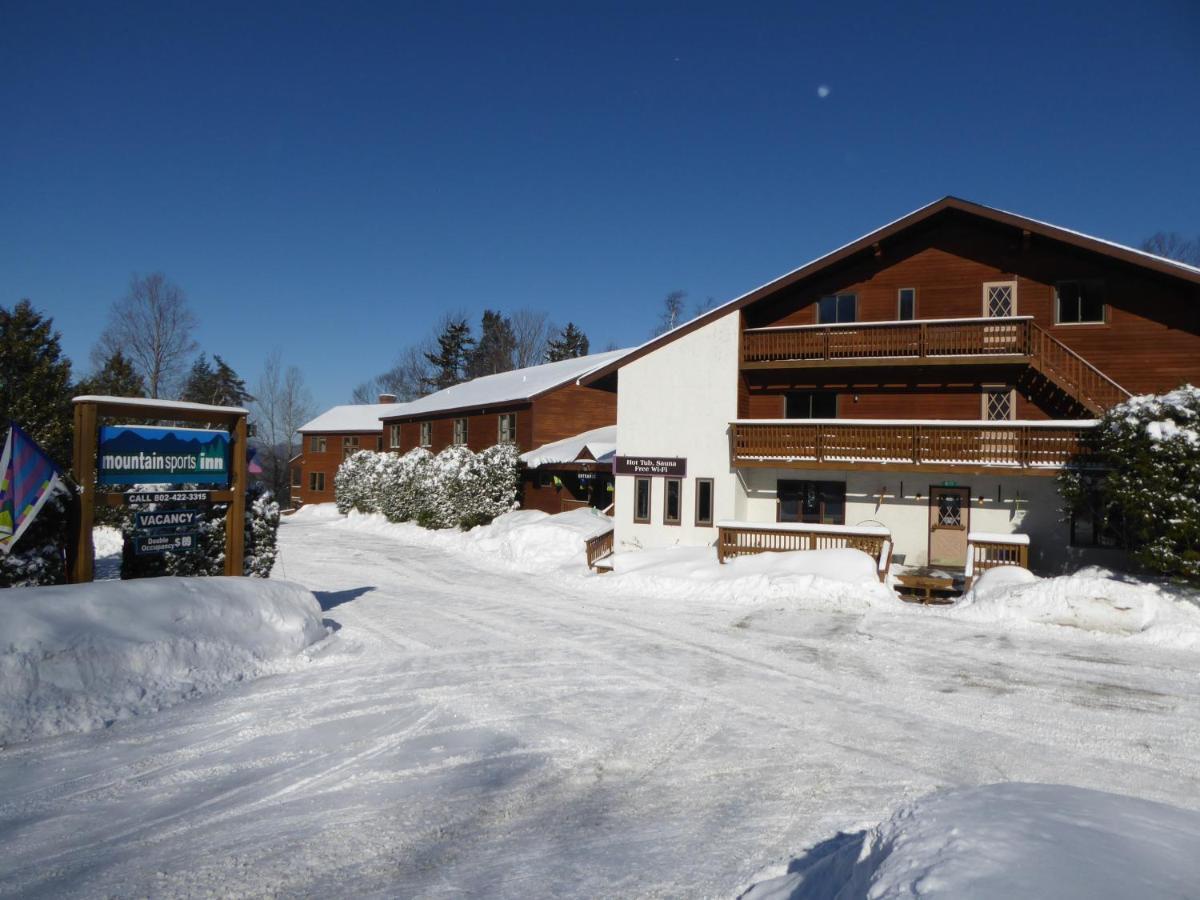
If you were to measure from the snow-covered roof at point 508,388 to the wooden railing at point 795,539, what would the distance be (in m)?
15.7

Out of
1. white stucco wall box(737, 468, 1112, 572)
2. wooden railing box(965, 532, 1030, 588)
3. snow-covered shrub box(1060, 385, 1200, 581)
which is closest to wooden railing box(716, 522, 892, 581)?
white stucco wall box(737, 468, 1112, 572)

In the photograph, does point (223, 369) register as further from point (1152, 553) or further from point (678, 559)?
point (1152, 553)

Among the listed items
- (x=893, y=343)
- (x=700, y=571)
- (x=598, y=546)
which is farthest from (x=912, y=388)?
(x=598, y=546)

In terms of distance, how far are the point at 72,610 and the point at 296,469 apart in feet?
182

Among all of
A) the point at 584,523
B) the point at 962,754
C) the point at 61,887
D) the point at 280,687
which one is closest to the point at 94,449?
the point at 280,687

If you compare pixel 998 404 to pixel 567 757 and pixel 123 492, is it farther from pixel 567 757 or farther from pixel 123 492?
pixel 123 492

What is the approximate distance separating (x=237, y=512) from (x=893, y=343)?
16260 mm

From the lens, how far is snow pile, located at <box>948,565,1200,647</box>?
40.9 ft

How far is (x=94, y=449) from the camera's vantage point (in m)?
10.4

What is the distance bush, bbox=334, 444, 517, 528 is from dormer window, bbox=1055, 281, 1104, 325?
20.3 meters

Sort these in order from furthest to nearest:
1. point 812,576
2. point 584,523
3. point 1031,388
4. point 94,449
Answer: point 584,523
point 1031,388
point 812,576
point 94,449

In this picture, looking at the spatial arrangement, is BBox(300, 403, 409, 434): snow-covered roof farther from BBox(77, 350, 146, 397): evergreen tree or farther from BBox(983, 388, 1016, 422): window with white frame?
BBox(983, 388, 1016, 422): window with white frame

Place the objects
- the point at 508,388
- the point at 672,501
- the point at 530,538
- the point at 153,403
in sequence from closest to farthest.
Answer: the point at 153,403
the point at 672,501
the point at 530,538
the point at 508,388

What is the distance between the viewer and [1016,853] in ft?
11.8
